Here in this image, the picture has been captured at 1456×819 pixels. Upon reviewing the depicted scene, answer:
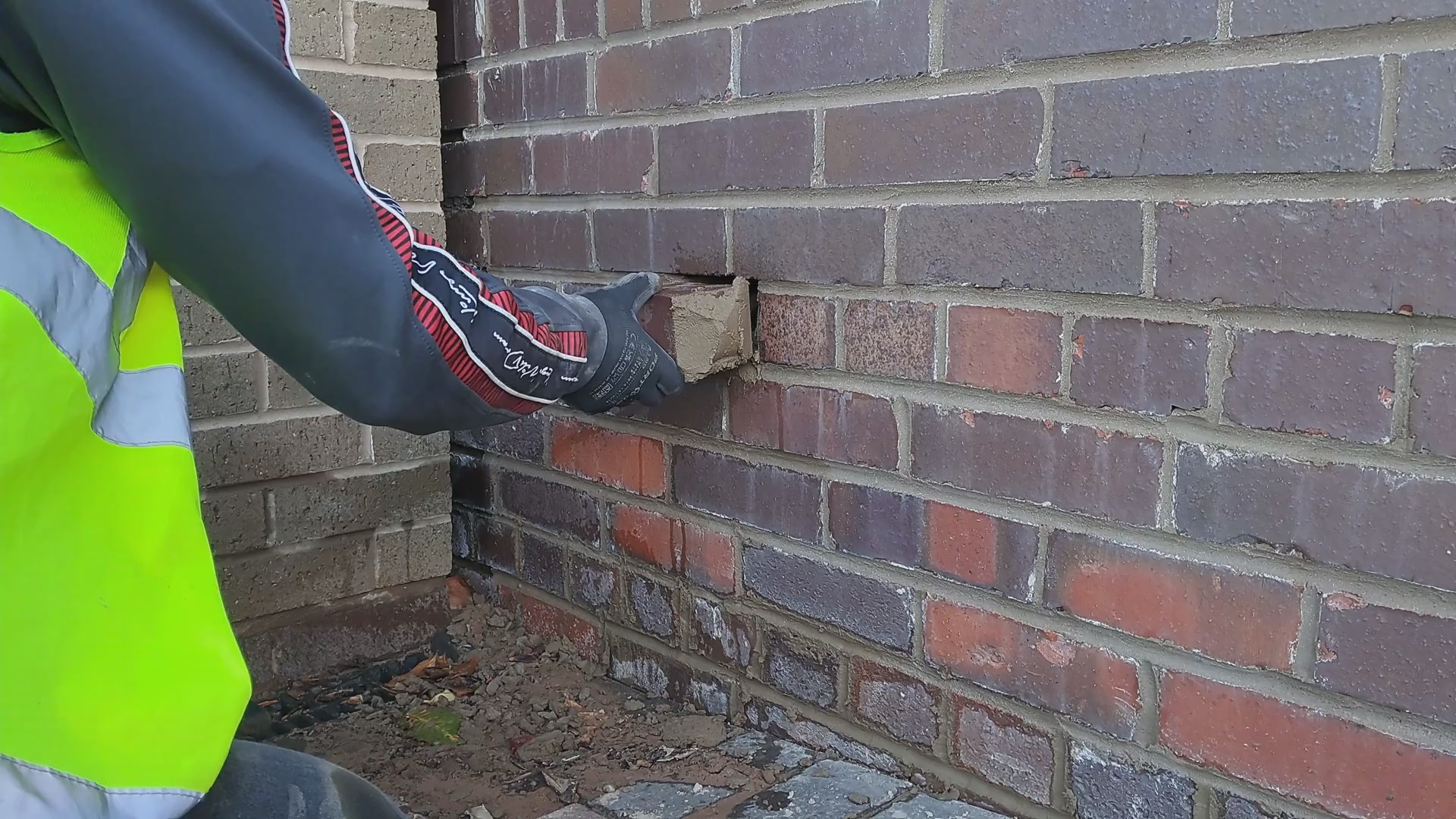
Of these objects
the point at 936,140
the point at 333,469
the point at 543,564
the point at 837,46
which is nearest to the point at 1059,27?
the point at 936,140

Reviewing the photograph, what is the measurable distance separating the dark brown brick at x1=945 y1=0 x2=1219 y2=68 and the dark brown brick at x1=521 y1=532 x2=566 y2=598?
153cm

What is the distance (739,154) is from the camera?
80.7 inches

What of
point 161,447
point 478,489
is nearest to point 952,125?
point 161,447

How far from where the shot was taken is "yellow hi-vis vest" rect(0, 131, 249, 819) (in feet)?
2.97

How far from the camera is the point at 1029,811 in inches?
69.6

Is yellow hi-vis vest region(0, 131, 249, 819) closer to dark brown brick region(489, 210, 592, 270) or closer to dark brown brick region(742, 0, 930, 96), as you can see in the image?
dark brown brick region(742, 0, 930, 96)

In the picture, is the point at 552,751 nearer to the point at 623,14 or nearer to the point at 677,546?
the point at 677,546

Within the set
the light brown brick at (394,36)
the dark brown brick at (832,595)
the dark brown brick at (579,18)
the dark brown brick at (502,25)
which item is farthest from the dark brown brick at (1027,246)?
the light brown brick at (394,36)

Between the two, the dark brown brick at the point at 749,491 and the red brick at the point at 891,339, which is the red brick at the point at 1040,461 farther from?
the dark brown brick at the point at 749,491

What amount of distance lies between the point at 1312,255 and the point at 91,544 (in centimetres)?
140

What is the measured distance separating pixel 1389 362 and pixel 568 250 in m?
1.69

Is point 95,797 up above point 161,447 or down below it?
below

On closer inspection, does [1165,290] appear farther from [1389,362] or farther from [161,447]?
[161,447]

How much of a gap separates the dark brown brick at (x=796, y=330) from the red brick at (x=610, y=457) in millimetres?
405
